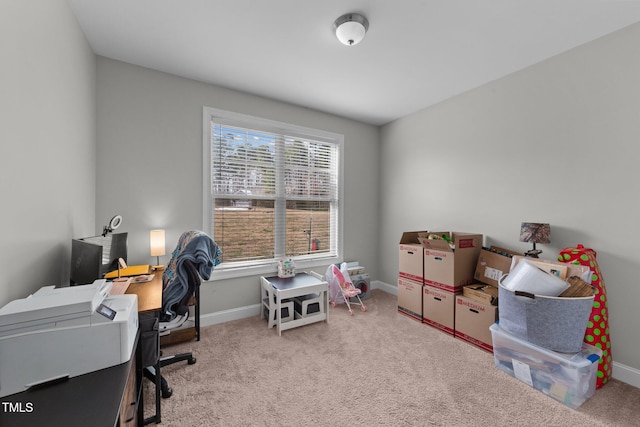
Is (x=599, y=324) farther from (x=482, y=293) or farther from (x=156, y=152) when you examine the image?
(x=156, y=152)

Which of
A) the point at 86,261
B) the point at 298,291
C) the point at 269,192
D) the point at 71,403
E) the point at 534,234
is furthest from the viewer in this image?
the point at 269,192

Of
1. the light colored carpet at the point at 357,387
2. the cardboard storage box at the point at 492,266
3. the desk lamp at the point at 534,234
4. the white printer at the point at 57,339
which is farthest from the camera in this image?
the cardboard storage box at the point at 492,266

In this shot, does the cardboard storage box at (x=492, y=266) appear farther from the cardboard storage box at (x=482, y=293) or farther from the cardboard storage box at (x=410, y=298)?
the cardboard storage box at (x=410, y=298)

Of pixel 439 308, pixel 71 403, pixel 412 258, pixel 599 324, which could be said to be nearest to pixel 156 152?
pixel 71 403

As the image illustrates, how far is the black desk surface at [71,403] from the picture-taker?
75 cm

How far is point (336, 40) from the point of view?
6.98ft

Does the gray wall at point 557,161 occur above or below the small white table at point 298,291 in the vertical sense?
above

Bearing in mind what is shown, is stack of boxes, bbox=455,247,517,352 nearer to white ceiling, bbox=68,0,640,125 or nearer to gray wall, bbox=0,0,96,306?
white ceiling, bbox=68,0,640,125

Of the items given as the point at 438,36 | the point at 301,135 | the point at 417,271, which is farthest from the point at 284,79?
the point at 417,271

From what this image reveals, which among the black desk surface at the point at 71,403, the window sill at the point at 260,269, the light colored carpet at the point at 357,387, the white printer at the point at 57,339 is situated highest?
the white printer at the point at 57,339

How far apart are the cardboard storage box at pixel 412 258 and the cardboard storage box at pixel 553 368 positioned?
3.35 feet

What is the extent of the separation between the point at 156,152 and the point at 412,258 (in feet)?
9.91

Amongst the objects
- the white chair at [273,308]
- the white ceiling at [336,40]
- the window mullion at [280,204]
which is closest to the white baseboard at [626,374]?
the white ceiling at [336,40]

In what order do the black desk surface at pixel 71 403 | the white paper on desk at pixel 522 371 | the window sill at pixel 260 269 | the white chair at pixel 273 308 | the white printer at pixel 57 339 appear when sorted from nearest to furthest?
1. the black desk surface at pixel 71 403
2. the white printer at pixel 57 339
3. the white paper on desk at pixel 522 371
4. the white chair at pixel 273 308
5. the window sill at pixel 260 269
